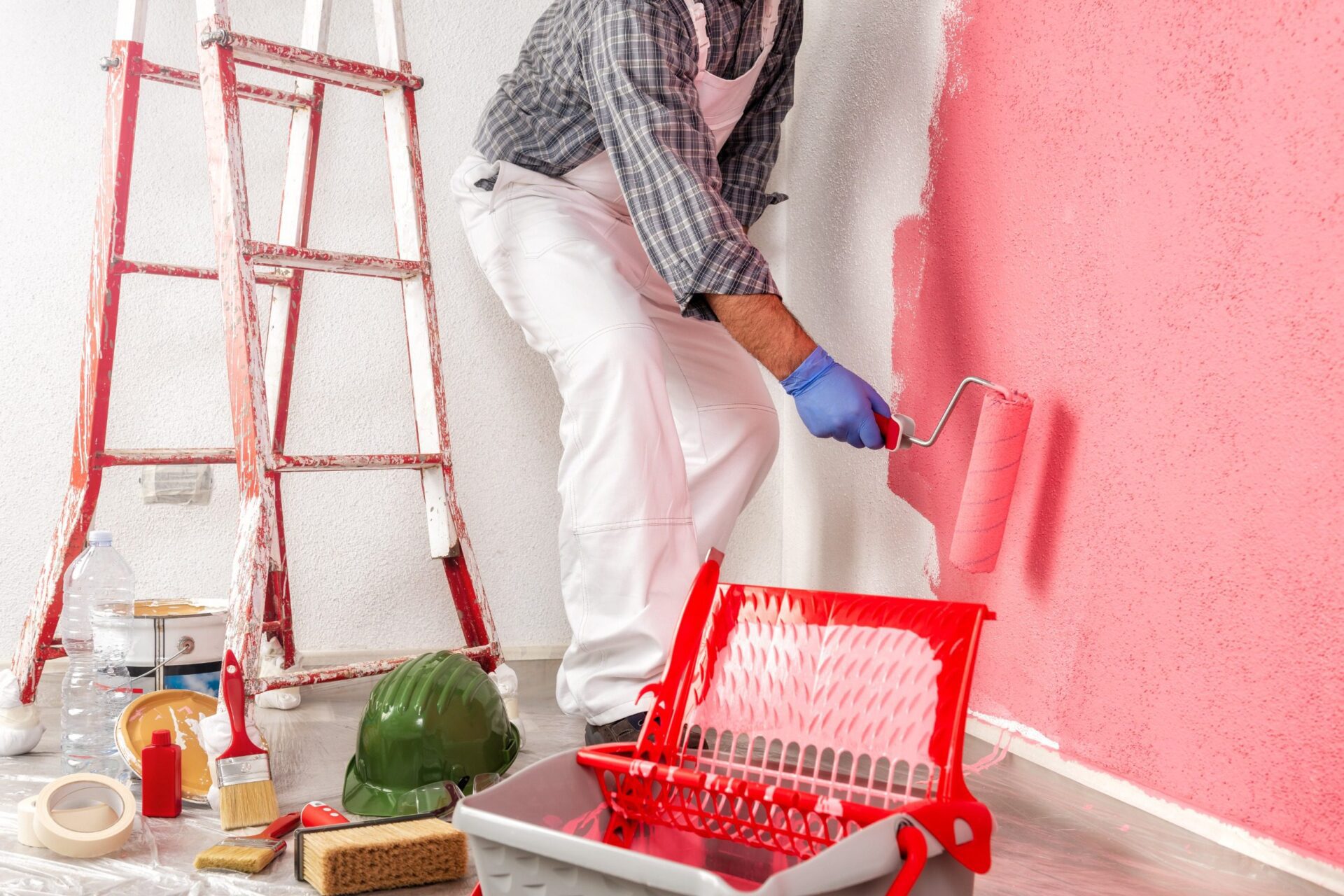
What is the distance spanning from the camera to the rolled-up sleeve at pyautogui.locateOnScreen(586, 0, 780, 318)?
138 cm

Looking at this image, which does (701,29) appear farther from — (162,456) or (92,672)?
(92,672)

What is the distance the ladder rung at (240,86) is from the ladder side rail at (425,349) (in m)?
0.23

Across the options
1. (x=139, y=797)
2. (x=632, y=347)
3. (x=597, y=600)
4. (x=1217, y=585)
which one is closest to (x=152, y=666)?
(x=139, y=797)

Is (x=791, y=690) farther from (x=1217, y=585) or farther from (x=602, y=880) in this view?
(x=1217, y=585)

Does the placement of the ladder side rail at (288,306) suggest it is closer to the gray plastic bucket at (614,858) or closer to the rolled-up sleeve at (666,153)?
the rolled-up sleeve at (666,153)

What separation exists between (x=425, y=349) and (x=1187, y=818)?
1276 mm

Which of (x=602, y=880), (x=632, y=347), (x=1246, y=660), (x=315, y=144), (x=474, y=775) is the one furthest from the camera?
(x=315, y=144)

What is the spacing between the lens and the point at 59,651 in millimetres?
1622

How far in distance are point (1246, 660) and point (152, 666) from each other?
142cm

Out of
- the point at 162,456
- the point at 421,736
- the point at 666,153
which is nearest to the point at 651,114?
the point at 666,153

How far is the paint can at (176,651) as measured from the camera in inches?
59.0

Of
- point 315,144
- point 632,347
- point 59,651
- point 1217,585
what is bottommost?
point 59,651

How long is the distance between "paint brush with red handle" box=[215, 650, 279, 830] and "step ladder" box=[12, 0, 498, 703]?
0.16m

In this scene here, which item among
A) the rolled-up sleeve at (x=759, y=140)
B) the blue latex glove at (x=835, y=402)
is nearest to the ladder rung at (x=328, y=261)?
the rolled-up sleeve at (x=759, y=140)
